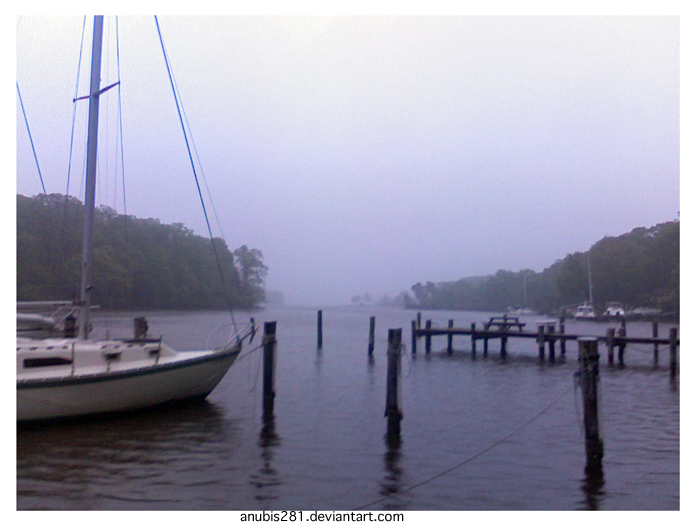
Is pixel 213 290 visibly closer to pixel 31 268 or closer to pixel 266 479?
pixel 31 268

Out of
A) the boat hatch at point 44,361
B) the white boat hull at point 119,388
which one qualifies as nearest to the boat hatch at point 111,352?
the white boat hull at point 119,388

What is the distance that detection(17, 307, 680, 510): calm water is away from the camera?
9.05 m

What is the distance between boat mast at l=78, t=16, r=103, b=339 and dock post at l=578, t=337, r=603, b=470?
9.33 m

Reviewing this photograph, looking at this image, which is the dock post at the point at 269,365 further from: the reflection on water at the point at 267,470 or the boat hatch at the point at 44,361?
the boat hatch at the point at 44,361

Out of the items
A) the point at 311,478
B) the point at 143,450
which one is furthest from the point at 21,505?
the point at 311,478

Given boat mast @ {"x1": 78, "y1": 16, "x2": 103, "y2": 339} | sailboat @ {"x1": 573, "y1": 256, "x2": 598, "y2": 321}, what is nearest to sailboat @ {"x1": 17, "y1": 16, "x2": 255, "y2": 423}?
boat mast @ {"x1": 78, "y1": 16, "x2": 103, "y2": 339}

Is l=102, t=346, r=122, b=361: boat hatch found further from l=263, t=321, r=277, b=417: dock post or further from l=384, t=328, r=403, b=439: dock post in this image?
l=384, t=328, r=403, b=439: dock post

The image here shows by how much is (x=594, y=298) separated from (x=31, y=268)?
5519 cm

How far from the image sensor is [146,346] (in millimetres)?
14031

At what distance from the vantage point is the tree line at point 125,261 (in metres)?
20.4

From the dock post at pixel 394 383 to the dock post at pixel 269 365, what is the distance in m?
3.22

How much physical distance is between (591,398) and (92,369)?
30.1ft

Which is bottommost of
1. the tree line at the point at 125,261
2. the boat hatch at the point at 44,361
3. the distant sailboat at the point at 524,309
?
the distant sailboat at the point at 524,309

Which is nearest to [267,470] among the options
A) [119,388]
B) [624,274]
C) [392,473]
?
[392,473]
